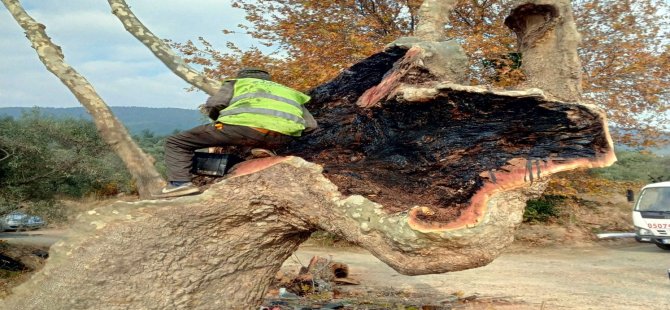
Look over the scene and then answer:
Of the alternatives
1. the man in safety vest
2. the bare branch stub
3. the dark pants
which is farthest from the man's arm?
the bare branch stub

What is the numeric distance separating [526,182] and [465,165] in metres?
0.37

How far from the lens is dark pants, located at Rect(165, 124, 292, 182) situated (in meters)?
3.63

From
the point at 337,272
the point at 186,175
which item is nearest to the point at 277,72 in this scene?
the point at 337,272

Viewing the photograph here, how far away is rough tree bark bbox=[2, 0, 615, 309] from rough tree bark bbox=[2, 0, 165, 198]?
51cm

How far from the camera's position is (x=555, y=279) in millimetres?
10383

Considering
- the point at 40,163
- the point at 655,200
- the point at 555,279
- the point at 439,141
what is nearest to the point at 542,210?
the point at 655,200

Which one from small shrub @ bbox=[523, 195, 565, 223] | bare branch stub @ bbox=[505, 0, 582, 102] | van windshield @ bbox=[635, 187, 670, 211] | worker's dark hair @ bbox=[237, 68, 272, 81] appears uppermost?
bare branch stub @ bbox=[505, 0, 582, 102]

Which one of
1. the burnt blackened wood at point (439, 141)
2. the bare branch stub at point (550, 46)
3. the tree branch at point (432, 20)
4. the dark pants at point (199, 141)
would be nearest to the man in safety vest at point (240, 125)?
the dark pants at point (199, 141)

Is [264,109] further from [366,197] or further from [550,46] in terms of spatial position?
[550,46]

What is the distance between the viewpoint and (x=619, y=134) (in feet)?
52.7

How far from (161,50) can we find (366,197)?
239 centimetres

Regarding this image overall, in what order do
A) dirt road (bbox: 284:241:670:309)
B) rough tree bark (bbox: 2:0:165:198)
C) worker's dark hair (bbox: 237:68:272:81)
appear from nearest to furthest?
worker's dark hair (bbox: 237:68:272:81) → rough tree bark (bbox: 2:0:165:198) → dirt road (bbox: 284:241:670:309)

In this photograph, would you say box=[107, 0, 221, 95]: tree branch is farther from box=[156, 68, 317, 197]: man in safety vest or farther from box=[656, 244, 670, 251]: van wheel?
box=[656, 244, 670, 251]: van wheel

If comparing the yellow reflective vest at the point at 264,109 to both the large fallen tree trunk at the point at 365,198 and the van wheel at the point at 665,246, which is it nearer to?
the large fallen tree trunk at the point at 365,198
